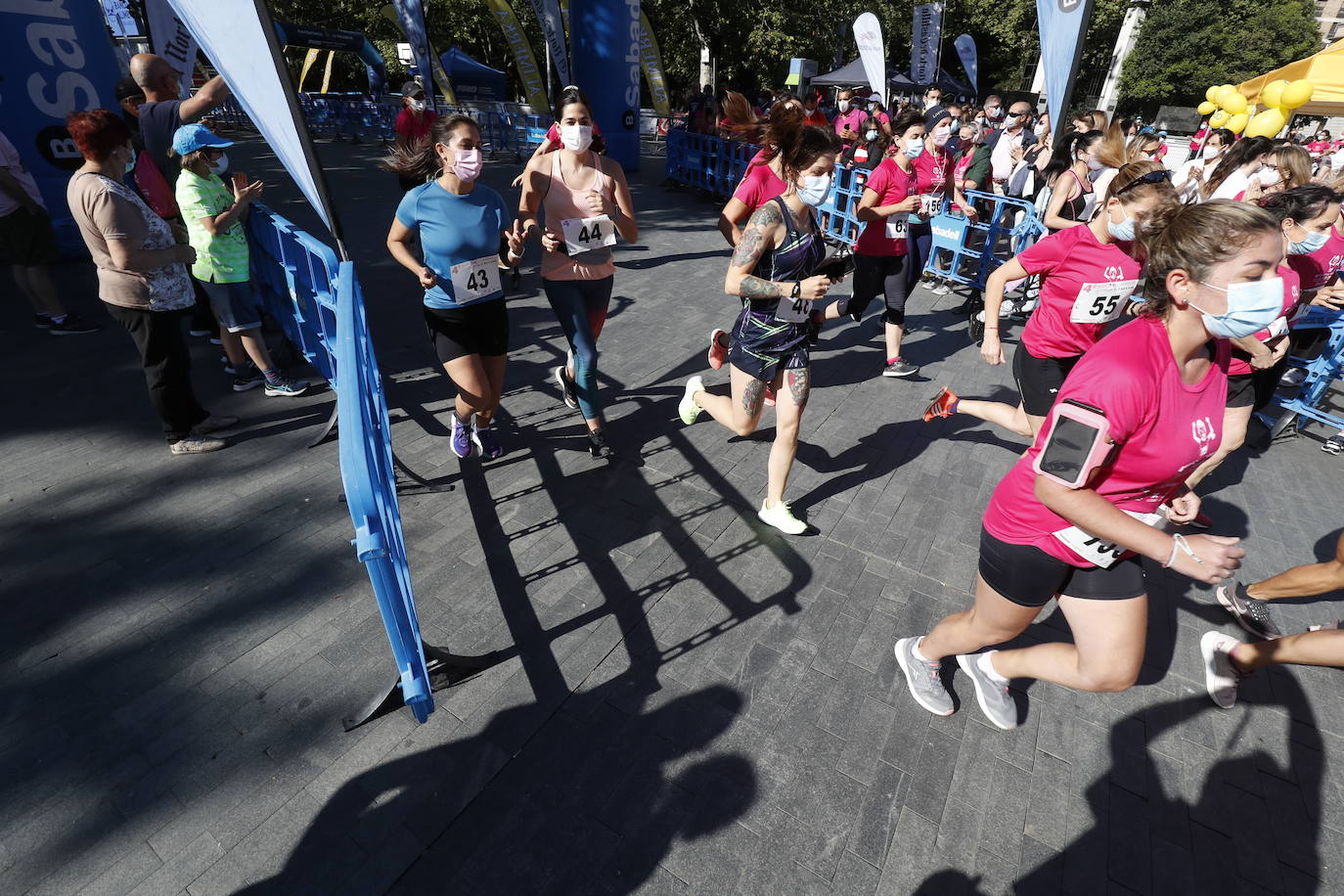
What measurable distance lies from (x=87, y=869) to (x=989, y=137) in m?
14.5

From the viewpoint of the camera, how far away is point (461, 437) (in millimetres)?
4164

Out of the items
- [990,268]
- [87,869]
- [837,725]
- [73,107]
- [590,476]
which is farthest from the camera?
[990,268]

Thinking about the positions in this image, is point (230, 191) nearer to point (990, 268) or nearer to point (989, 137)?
point (990, 268)

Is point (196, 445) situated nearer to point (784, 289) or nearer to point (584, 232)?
point (584, 232)

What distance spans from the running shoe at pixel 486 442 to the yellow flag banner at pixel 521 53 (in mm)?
19761

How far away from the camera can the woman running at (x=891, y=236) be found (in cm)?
545

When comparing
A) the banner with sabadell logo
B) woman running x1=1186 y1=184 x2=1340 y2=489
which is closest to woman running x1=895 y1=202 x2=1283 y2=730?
woman running x1=1186 y1=184 x2=1340 y2=489

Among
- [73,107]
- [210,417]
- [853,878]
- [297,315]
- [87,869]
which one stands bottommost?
[853,878]

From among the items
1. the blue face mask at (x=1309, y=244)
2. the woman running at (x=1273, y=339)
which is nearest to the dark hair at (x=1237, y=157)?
the woman running at (x=1273, y=339)

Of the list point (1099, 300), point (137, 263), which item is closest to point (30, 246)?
point (137, 263)

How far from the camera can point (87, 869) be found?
6.68 ft

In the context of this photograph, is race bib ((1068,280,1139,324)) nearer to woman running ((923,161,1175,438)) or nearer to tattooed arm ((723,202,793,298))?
woman running ((923,161,1175,438))

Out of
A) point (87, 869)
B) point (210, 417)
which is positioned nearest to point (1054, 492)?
point (87, 869)

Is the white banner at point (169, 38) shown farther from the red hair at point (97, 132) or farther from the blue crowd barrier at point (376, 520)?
the blue crowd barrier at point (376, 520)
